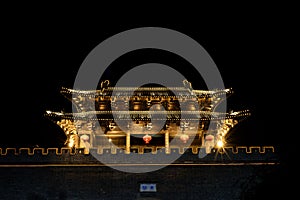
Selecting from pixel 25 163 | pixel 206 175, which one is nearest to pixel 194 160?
pixel 206 175

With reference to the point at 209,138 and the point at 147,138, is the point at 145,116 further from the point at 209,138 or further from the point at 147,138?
the point at 209,138

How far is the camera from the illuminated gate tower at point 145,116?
64.9 ft

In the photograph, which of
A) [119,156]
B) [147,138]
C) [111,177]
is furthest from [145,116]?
[111,177]

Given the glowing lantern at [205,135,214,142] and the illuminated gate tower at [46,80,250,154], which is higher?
the illuminated gate tower at [46,80,250,154]

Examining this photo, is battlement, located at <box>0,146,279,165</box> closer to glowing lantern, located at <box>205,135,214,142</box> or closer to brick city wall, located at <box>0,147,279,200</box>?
brick city wall, located at <box>0,147,279,200</box>

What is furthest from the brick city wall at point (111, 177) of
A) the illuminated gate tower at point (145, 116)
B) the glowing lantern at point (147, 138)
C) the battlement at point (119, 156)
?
the glowing lantern at point (147, 138)

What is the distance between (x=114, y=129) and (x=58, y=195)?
16.6 feet

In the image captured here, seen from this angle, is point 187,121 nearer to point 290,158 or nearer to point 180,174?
point 180,174

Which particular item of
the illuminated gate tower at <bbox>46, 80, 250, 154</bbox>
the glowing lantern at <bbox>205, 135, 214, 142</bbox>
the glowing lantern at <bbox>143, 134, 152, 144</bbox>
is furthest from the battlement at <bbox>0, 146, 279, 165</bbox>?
the glowing lantern at <bbox>205, 135, 214, 142</bbox>

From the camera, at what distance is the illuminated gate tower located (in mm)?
19781

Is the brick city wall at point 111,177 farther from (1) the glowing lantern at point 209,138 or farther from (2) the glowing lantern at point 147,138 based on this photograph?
(2) the glowing lantern at point 147,138

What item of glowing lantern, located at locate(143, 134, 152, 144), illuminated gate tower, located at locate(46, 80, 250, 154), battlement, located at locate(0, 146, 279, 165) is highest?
illuminated gate tower, located at locate(46, 80, 250, 154)

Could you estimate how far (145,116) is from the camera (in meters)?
19.7

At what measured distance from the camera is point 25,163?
55.3 feet
